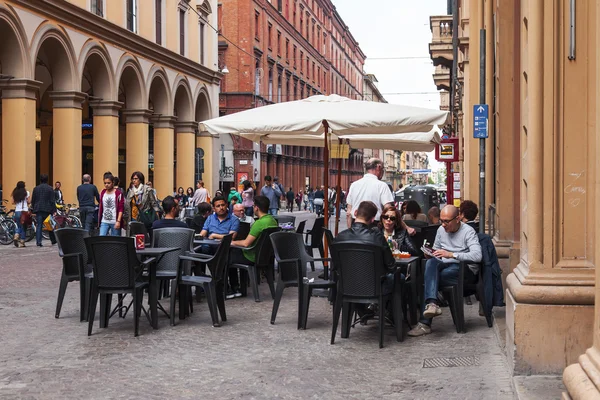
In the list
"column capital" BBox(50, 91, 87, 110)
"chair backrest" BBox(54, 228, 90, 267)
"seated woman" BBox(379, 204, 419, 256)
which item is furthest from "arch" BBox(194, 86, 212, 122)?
"seated woman" BBox(379, 204, 419, 256)

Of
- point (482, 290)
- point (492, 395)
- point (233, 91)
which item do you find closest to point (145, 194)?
point (482, 290)

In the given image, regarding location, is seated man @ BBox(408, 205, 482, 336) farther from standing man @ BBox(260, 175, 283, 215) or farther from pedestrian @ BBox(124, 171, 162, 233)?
standing man @ BBox(260, 175, 283, 215)

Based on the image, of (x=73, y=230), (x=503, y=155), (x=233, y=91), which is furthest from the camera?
(x=233, y=91)


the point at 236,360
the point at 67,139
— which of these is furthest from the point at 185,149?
the point at 236,360

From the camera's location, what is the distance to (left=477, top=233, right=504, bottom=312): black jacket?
7938mm

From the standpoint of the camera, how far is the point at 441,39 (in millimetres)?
27266

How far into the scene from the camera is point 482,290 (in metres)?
8.02

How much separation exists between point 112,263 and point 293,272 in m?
2.10

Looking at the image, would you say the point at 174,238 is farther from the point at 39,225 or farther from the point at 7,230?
the point at 7,230

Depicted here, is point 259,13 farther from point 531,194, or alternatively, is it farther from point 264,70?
point 531,194

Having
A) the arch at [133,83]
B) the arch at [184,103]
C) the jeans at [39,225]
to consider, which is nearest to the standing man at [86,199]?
the jeans at [39,225]

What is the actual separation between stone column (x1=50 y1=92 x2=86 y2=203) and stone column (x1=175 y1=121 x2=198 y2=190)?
32.2 feet

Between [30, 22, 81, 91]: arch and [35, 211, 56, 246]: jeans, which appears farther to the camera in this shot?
[30, 22, 81, 91]: arch

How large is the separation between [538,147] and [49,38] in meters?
19.6
